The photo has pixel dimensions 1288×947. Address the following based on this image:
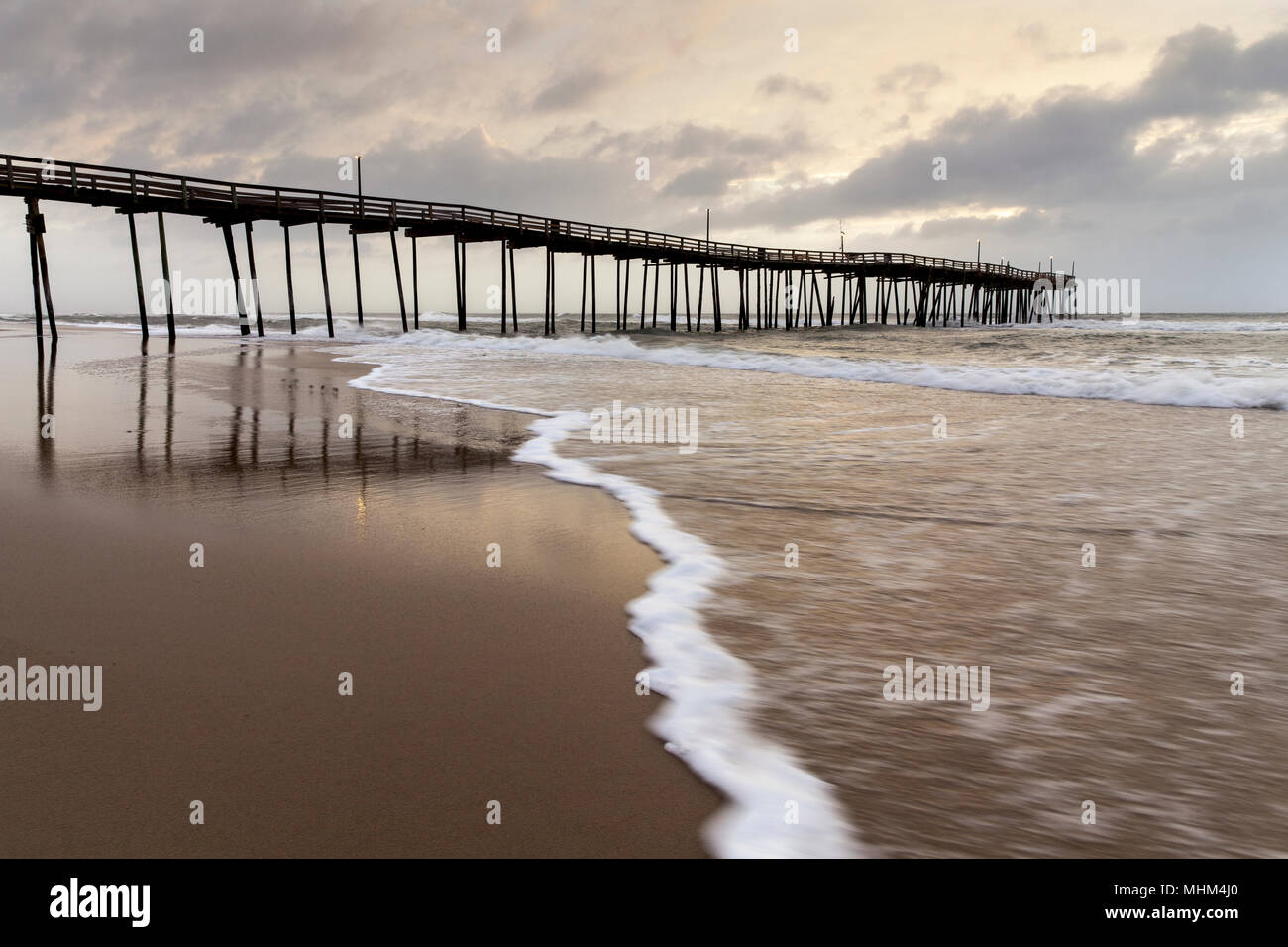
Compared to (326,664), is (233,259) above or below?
above

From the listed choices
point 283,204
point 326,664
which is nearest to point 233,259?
point 283,204

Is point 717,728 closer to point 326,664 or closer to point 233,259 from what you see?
point 326,664

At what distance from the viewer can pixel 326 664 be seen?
111 inches

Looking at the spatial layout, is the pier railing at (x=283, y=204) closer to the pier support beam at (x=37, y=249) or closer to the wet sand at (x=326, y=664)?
the pier support beam at (x=37, y=249)

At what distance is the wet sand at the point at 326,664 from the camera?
6.48 ft

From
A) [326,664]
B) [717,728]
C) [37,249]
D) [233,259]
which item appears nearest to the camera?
[717,728]

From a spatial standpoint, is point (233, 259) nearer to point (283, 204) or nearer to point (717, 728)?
point (283, 204)

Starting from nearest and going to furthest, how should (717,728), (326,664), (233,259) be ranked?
(717,728), (326,664), (233,259)

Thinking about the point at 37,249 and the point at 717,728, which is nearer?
the point at 717,728

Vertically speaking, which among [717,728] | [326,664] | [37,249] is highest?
[37,249]

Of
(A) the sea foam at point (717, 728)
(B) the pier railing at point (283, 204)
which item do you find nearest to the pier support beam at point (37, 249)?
(B) the pier railing at point (283, 204)

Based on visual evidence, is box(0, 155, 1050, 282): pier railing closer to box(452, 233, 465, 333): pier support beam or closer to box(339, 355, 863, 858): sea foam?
box(452, 233, 465, 333): pier support beam

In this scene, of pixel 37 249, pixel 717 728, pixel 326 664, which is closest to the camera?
pixel 717 728
